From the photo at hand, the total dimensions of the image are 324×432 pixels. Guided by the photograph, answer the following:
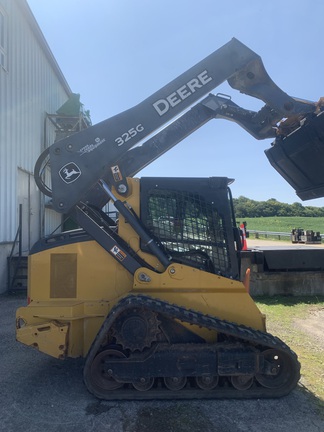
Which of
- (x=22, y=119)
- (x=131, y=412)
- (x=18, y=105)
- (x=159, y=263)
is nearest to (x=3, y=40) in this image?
(x=18, y=105)

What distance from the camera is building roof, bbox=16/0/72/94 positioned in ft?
38.1

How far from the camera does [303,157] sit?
194 inches

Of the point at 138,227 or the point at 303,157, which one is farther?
the point at 303,157

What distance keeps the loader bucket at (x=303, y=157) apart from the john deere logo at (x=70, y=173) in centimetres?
288

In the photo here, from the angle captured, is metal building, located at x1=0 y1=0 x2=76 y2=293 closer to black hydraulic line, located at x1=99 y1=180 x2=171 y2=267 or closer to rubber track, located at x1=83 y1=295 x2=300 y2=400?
black hydraulic line, located at x1=99 y1=180 x2=171 y2=267

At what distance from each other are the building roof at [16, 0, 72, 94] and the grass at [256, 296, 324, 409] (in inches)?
449

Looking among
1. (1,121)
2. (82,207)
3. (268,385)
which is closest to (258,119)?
(82,207)

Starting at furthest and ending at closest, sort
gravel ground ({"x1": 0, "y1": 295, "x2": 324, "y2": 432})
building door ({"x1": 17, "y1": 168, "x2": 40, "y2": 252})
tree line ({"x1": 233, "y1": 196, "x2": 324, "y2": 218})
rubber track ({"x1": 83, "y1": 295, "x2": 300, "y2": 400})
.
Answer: tree line ({"x1": 233, "y1": 196, "x2": 324, "y2": 218}) → building door ({"x1": 17, "y1": 168, "x2": 40, "y2": 252}) → rubber track ({"x1": 83, "y1": 295, "x2": 300, "y2": 400}) → gravel ground ({"x1": 0, "y1": 295, "x2": 324, "y2": 432})

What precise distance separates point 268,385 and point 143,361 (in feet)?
4.62

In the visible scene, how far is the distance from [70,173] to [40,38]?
11030 mm

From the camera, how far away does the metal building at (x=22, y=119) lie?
10164mm

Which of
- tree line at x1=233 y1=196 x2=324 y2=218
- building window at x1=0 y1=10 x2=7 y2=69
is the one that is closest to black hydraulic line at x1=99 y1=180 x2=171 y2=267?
building window at x1=0 y1=10 x2=7 y2=69

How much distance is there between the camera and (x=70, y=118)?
568 inches

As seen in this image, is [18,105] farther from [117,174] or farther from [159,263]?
[159,263]
